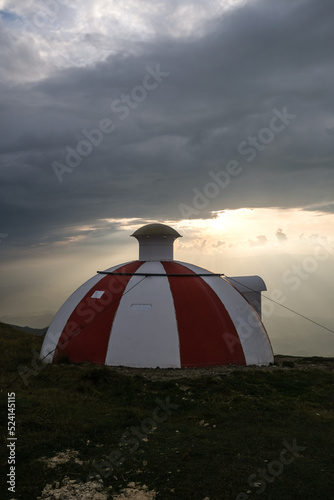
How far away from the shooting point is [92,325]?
12102 mm

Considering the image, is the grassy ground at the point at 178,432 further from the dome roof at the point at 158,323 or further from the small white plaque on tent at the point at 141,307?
the small white plaque on tent at the point at 141,307

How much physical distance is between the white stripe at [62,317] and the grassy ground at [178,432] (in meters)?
1.94

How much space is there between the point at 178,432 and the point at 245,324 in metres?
6.09

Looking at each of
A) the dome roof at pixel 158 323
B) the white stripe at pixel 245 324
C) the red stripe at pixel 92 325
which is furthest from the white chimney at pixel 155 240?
the white stripe at pixel 245 324

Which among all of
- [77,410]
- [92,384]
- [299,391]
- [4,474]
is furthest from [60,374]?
[299,391]

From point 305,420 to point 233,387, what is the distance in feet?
7.29

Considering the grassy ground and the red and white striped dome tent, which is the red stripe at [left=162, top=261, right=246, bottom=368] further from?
the grassy ground

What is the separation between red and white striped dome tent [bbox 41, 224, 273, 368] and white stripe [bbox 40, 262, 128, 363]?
4 cm

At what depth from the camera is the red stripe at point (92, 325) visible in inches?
458

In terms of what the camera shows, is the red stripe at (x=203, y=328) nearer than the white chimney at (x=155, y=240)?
Yes

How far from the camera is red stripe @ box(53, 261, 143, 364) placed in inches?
458

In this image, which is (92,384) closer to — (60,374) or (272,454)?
(60,374)

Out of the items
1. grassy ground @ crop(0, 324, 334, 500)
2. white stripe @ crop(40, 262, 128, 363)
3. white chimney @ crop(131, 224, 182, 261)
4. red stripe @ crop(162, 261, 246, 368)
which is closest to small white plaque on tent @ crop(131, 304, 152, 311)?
red stripe @ crop(162, 261, 246, 368)

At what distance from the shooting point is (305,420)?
24.8ft
